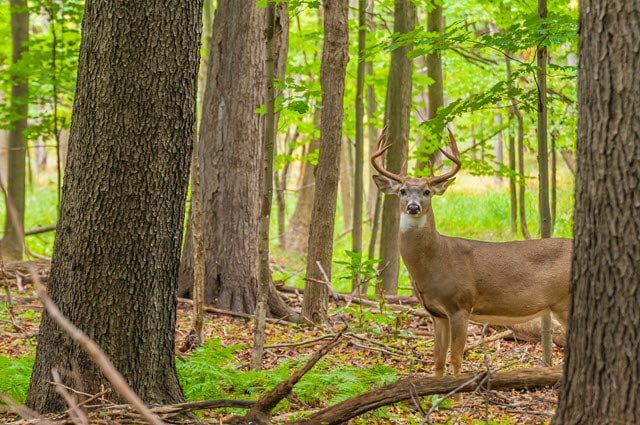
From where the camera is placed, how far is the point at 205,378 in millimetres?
5488

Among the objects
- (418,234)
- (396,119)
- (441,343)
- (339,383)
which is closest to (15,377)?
(339,383)

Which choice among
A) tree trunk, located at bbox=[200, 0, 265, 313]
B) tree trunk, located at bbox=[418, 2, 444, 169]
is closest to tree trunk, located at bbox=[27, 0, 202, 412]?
tree trunk, located at bbox=[200, 0, 265, 313]

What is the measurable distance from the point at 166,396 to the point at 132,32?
2.16 m

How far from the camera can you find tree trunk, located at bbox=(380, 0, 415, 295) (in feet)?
33.5

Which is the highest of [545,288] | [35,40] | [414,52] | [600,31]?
[35,40]

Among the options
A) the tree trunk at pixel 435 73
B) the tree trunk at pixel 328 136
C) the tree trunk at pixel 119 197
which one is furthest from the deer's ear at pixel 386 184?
the tree trunk at pixel 435 73

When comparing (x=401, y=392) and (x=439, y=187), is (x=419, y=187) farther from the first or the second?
(x=401, y=392)

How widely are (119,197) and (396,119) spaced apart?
6360mm

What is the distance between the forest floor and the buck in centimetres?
45

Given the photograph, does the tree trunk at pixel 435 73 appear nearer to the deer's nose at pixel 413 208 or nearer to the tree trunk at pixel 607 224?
the deer's nose at pixel 413 208

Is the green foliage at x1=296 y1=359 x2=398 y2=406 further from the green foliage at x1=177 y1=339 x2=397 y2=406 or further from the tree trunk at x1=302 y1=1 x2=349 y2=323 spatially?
the tree trunk at x1=302 y1=1 x2=349 y2=323

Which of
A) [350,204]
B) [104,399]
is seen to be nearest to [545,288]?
[104,399]

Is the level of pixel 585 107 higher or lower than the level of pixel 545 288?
higher

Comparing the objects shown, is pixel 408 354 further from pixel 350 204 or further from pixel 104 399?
pixel 350 204
